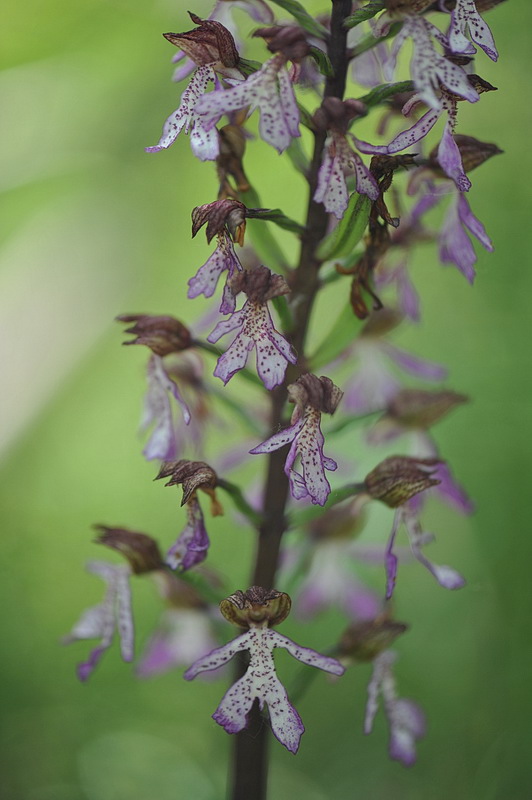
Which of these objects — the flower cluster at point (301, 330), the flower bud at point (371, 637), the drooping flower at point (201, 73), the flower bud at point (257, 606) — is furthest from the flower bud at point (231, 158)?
the flower bud at point (371, 637)

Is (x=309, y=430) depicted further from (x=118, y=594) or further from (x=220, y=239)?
(x=118, y=594)

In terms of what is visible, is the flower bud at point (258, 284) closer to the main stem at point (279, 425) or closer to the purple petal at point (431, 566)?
the main stem at point (279, 425)

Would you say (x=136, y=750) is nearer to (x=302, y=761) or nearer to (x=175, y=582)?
(x=302, y=761)

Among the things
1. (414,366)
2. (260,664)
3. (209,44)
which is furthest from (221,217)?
(414,366)

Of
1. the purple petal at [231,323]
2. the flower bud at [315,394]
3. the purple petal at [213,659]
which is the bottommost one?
the purple petal at [213,659]

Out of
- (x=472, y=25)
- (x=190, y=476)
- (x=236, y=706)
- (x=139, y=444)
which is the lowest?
(x=236, y=706)

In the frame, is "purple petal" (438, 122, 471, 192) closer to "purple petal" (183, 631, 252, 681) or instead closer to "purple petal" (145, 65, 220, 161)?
"purple petal" (145, 65, 220, 161)

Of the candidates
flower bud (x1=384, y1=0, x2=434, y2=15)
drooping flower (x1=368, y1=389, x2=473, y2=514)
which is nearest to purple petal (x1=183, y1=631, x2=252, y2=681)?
drooping flower (x1=368, y1=389, x2=473, y2=514)
